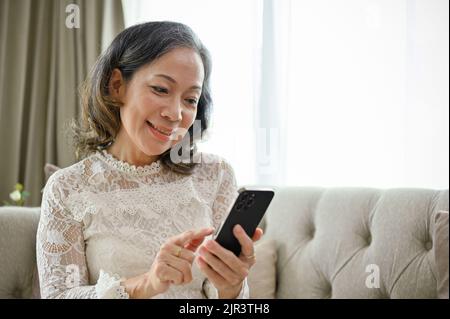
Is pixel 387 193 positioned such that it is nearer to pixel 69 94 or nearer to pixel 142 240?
pixel 142 240

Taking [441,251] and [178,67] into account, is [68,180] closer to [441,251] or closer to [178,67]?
[178,67]

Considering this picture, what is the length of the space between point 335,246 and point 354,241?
5 cm

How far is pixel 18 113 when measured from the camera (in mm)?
2531

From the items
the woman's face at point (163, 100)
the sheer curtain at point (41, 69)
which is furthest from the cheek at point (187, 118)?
the sheer curtain at point (41, 69)

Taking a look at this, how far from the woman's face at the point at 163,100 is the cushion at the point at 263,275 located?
0.59 metres

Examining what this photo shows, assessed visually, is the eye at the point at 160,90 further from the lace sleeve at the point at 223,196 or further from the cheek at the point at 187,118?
the lace sleeve at the point at 223,196

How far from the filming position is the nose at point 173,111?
112 centimetres

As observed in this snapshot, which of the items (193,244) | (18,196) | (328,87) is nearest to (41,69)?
(18,196)

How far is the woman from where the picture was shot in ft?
3.69

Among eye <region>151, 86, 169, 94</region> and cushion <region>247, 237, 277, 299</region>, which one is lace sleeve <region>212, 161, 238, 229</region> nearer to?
eye <region>151, 86, 169, 94</region>

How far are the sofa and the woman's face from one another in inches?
19.1

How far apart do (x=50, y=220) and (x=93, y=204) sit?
0.29ft

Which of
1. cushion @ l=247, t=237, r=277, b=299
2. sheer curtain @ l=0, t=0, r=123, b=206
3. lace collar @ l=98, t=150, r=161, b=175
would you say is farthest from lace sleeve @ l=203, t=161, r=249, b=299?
sheer curtain @ l=0, t=0, r=123, b=206
